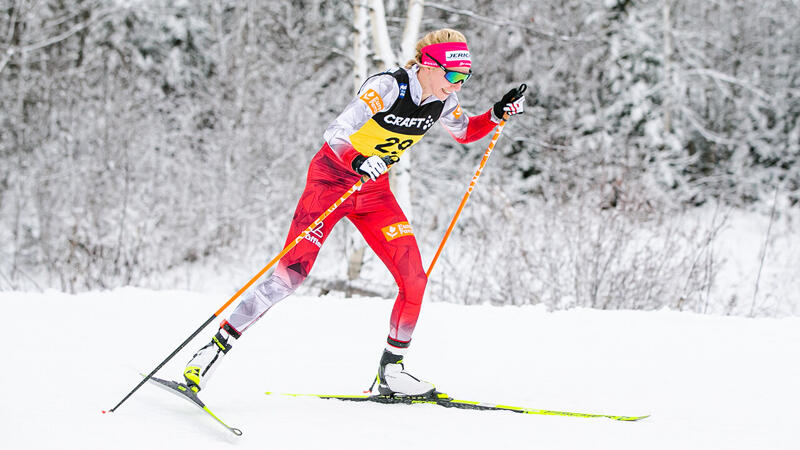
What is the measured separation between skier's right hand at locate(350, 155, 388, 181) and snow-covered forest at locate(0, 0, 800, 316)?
5210mm

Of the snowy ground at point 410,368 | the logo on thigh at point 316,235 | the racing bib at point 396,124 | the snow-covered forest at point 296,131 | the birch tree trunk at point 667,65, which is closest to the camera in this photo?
the snowy ground at point 410,368

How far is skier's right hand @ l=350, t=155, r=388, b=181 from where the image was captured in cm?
324

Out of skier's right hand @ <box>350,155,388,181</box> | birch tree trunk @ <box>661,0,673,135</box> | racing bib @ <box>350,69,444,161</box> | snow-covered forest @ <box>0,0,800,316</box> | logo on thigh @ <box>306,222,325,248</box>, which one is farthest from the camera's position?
birch tree trunk @ <box>661,0,673,135</box>

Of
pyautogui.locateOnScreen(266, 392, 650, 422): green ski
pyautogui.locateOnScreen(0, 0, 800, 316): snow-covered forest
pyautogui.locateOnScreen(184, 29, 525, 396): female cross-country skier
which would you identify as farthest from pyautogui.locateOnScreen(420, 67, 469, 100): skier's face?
pyautogui.locateOnScreen(0, 0, 800, 316): snow-covered forest

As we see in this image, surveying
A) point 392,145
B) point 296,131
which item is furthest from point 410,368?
point 296,131

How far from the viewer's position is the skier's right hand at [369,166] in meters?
3.24

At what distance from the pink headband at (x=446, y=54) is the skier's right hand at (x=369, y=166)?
0.67 m

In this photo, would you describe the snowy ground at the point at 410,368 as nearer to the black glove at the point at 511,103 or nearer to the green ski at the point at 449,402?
the green ski at the point at 449,402

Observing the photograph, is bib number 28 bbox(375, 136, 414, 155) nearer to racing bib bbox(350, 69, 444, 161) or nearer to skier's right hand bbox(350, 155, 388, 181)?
racing bib bbox(350, 69, 444, 161)

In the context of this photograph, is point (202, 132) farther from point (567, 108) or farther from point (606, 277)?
point (606, 277)

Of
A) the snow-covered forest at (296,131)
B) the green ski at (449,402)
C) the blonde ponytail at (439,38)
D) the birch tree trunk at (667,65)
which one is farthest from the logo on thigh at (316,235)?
the birch tree trunk at (667,65)

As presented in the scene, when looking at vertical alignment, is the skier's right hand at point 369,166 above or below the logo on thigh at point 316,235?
above

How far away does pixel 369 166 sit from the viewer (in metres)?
3.25

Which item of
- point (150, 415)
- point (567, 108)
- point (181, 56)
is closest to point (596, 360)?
point (150, 415)
